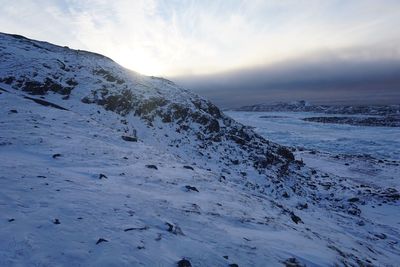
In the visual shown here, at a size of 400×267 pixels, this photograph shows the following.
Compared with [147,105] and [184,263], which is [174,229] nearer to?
[184,263]

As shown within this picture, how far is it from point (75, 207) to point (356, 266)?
25.5 feet

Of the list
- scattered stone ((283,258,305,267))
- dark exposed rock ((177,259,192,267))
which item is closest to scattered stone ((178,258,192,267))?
dark exposed rock ((177,259,192,267))

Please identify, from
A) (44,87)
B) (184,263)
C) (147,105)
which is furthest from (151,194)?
(44,87)

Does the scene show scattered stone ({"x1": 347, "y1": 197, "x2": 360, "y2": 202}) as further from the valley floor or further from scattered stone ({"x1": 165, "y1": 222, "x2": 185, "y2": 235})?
scattered stone ({"x1": 165, "y1": 222, "x2": 185, "y2": 235})

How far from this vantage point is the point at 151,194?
9648 millimetres

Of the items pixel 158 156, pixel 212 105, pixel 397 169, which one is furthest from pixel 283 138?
pixel 158 156

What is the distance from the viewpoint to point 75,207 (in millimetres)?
7395

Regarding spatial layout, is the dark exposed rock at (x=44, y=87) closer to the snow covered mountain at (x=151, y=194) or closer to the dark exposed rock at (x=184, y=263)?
the snow covered mountain at (x=151, y=194)

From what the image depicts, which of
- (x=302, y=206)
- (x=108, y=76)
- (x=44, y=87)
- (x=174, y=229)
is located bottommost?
(x=302, y=206)

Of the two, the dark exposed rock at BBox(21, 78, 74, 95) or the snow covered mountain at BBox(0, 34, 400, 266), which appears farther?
the dark exposed rock at BBox(21, 78, 74, 95)

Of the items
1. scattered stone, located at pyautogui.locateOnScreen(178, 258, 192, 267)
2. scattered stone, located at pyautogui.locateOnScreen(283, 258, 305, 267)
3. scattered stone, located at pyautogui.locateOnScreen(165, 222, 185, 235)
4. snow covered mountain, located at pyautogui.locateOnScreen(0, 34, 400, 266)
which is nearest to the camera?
scattered stone, located at pyautogui.locateOnScreen(178, 258, 192, 267)

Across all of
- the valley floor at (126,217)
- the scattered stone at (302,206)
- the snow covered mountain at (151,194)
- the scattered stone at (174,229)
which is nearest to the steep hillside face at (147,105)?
the snow covered mountain at (151,194)

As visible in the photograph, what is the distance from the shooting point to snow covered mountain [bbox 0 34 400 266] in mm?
6207

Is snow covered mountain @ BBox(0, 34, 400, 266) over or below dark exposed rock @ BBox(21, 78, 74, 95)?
below
